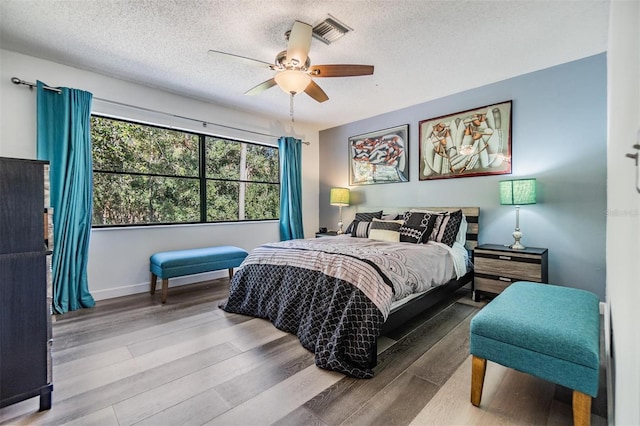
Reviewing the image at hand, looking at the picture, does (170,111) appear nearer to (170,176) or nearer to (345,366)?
(170,176)

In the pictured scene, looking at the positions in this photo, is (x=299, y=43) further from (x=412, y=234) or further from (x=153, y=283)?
(x=153, y=283)

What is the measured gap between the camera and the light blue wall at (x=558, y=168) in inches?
110

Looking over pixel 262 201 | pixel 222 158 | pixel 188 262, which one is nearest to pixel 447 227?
pixel 262 201

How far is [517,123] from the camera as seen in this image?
10.7ft

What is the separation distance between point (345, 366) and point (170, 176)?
3336mm

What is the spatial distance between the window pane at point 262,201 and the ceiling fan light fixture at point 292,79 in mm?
2563

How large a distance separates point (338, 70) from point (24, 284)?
2.47 metres

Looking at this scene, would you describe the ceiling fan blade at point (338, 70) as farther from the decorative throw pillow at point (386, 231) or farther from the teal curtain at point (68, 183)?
the teal curtain at point (68, 183)

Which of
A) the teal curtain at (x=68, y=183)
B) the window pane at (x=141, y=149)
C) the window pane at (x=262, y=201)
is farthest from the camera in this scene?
the window pane at (x=262, y=201)

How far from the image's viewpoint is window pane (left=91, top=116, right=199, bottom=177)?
340 centimetres

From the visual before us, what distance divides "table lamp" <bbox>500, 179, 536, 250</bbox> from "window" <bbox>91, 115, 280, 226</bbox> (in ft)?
11.0

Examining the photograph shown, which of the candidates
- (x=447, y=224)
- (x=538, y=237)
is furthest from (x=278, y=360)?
(x=538, y=237)

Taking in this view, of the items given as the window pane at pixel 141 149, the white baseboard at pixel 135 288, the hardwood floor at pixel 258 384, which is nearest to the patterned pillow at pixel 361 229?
the hardwood floor at pixel 258 384

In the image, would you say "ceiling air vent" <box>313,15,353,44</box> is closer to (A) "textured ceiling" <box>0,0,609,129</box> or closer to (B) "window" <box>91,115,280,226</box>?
(A) "textured ceiling" <box>0,0,609,129</box>
